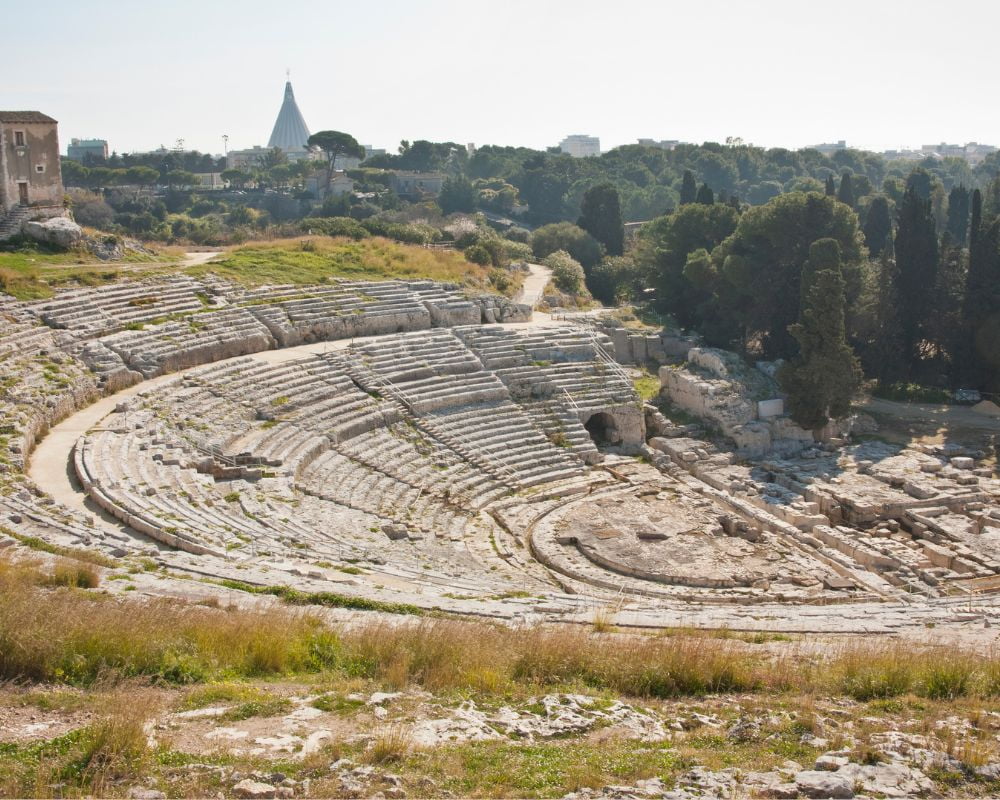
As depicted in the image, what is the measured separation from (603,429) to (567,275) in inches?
563

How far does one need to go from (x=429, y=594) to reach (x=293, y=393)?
38.2 ft

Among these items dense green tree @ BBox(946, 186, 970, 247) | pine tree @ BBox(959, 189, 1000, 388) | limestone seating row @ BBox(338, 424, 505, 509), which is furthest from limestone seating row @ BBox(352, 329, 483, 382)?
dense green tree @ BBox(946, 186, 970, 247)

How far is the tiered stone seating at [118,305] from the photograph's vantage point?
995 inches

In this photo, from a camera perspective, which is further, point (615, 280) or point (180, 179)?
point (180, 179)

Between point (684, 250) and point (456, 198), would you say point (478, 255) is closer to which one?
point (684, 250)

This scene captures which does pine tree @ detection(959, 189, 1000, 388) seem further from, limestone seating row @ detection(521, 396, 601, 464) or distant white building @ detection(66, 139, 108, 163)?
distant white building @ detection(66, 139, 108, 163)

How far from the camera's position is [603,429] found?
28.9m

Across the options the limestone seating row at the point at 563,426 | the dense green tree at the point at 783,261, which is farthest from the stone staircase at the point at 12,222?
the dense green tree at the point at 783,261

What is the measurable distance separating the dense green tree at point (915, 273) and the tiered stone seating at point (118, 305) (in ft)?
A: 73.5

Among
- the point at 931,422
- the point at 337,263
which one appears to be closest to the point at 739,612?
the point at 931,422

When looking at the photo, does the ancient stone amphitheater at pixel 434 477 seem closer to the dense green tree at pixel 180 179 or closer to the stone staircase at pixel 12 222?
the stone staircase at pixel 12 222

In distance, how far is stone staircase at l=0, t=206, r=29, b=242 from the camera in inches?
1185

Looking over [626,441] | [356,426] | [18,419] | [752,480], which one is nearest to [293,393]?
[356,426]

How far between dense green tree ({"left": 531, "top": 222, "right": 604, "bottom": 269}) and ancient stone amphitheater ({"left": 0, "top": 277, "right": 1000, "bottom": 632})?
15289mm
